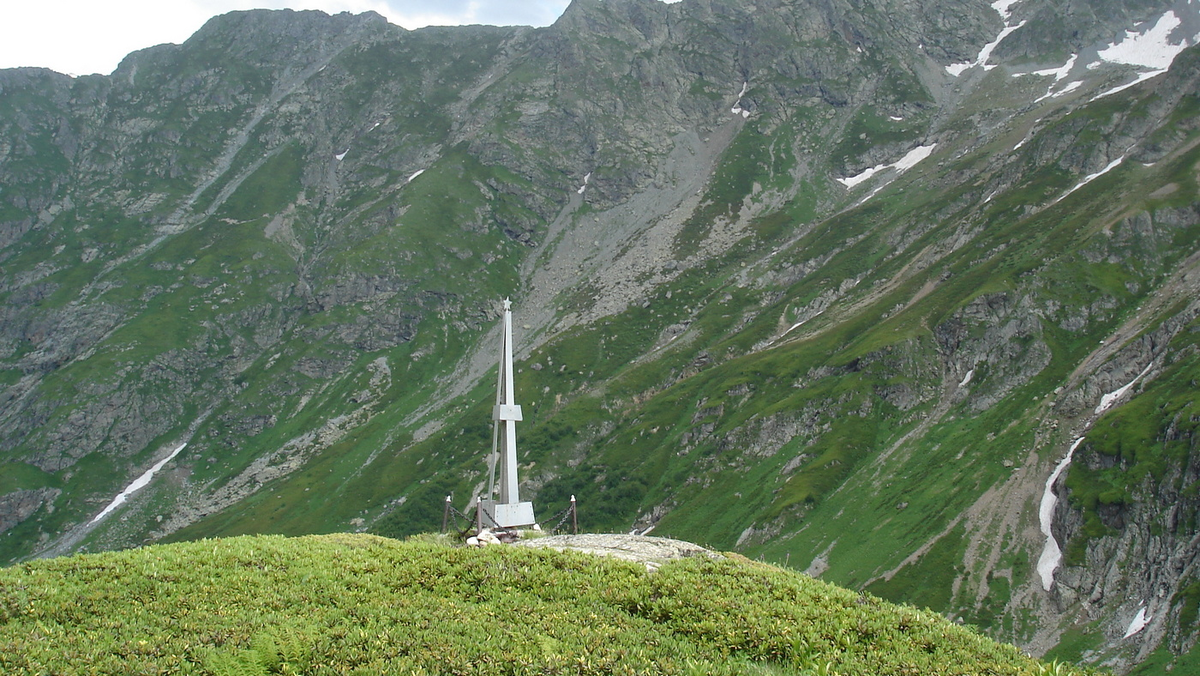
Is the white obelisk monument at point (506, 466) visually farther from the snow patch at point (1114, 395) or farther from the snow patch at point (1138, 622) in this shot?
the snow patch at point (1114, 395)

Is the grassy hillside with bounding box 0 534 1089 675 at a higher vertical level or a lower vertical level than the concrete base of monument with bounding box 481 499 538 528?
higher

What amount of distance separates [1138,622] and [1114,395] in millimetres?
51000

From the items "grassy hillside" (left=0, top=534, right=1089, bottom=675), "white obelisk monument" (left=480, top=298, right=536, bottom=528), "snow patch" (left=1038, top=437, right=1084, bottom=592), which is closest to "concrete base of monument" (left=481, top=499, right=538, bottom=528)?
"white obelisk monument" (left=480, top=298, right=536, bottom=528)

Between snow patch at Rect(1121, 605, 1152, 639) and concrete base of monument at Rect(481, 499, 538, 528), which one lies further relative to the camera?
snow patch at Rect(1121, 605, 1152, 639)

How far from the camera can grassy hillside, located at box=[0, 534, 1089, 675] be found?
13383 millimetres

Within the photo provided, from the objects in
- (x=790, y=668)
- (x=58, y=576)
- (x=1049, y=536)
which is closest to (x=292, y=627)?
(x=58, y=576)

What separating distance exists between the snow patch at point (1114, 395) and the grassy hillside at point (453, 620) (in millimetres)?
122306

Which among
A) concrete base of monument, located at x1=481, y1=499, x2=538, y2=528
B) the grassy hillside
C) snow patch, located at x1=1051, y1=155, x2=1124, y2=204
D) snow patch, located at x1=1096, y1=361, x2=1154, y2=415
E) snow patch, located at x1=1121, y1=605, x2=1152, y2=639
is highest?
the grassy hillside

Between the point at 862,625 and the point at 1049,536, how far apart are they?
103377 millimetres

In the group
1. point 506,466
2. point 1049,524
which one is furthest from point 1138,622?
point 506,466

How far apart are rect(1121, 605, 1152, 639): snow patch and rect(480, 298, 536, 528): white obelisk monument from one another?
242 ft

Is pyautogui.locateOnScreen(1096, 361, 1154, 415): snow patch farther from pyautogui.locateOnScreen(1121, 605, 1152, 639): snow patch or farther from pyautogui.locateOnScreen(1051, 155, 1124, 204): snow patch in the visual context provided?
pyautogui.locateOnScreen(1051, 155, 1124, 204): snow patch

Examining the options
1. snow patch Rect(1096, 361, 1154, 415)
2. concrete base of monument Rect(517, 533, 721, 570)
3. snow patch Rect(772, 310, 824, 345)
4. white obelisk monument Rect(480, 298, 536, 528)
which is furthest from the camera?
snow patch Rect(772, 310, 824, 345)

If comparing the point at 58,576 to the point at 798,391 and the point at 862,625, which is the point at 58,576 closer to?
the point at 862,625
